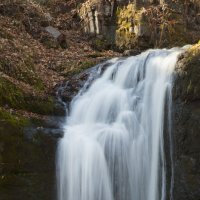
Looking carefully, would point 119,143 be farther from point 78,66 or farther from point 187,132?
point 78,66

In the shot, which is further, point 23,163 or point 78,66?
point 78,66

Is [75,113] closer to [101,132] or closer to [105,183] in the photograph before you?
[101,132]

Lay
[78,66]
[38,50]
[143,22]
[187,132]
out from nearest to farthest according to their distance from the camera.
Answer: [187,132] → [78,66] → [38,50] → [143,22]

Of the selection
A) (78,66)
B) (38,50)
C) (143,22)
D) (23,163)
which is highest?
(143,22)

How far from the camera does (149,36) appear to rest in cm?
1459

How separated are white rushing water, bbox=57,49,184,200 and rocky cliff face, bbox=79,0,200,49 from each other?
4707 mm

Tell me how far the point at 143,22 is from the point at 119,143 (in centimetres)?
713

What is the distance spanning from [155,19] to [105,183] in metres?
7.96

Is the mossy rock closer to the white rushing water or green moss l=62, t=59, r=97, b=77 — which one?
the white rushing water

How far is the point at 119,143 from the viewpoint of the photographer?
28.2ft

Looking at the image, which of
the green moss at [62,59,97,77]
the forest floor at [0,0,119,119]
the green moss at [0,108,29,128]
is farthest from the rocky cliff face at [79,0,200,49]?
the green moss at [0,108,29,128]

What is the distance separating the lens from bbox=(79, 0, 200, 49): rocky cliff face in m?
14.6

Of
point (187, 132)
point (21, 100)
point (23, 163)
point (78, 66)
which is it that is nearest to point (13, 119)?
point (23, 163)

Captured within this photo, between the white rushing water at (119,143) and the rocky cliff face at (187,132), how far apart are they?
30 centimetres
